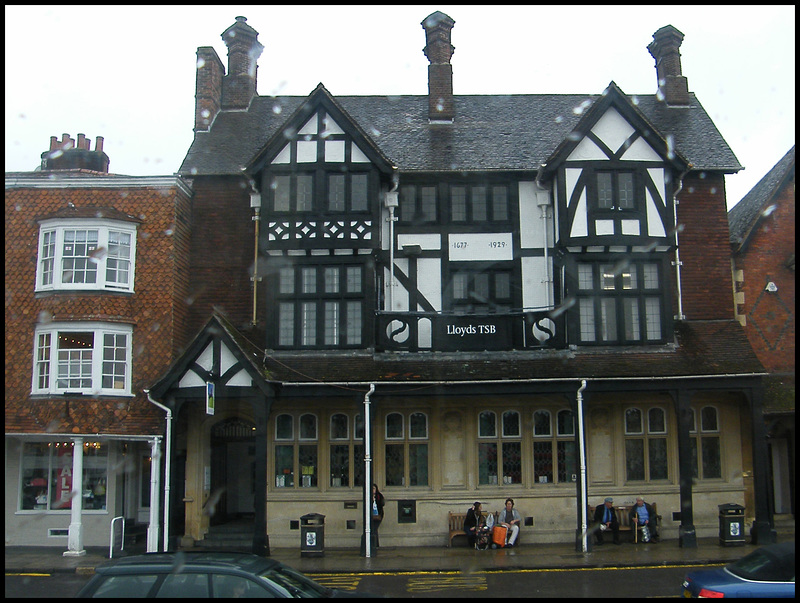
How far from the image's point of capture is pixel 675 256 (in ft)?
68.4

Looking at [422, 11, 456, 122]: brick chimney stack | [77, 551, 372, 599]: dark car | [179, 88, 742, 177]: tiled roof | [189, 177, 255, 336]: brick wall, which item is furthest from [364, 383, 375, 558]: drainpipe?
[422, 11, 456, 122]: brick chimney stack

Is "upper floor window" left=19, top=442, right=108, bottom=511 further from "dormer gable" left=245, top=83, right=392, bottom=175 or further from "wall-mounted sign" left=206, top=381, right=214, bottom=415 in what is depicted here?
"dormer gable" left=245, top=83, right=392, bottom=175

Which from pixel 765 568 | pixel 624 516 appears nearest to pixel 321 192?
pixel 624 516

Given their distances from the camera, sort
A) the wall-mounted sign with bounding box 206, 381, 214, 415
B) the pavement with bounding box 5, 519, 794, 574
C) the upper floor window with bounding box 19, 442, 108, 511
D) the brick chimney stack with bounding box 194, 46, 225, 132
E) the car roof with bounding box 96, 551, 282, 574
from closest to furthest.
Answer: the car roof with bounding box 96, 551, 282, 574 < the pavement with bounding box 5, 519, 794, 574 < the wall-mounted sign with bounding box 206, 381, 214, 415 < the upper floor window with bounding box 19, 442, 108, 511 < the brick chimney stack with bounding box 194, 46, 225, 132

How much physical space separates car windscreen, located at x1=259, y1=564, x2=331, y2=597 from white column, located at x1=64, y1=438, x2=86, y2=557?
1081 cm

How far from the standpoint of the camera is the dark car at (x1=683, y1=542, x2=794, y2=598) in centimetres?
995

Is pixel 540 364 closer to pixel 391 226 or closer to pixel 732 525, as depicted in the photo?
pixel 391 226

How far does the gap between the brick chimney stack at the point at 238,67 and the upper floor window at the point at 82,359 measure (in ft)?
28.3

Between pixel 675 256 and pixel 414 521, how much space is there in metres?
9.84

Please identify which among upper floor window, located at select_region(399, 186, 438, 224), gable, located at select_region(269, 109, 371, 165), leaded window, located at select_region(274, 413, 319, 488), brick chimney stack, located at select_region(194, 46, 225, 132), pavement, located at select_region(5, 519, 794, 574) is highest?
brick chimney stack, located at select_region(194, 46, 225, 132)

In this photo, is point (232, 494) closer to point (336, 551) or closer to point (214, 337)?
point (336, 551)

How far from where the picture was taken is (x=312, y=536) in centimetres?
1766

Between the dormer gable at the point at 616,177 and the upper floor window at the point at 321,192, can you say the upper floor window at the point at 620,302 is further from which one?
the upper floor window at the point at 321,192

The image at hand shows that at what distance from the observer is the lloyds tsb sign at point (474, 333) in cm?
1952
